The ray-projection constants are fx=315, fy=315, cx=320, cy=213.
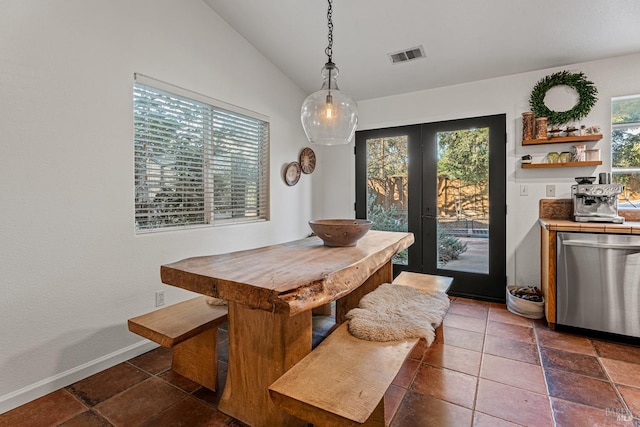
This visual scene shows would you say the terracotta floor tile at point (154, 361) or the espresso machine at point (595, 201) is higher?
the espresso machine at point (595, 201)

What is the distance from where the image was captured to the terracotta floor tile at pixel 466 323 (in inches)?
112

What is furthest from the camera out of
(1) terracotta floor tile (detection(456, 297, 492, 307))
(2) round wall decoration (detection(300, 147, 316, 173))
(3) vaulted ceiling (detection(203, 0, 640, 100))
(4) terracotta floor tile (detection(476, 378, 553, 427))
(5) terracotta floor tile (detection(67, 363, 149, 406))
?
(2) round wall decoration (detection(300, 147, 316, 173))

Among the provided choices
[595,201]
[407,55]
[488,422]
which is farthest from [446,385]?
[407,55]

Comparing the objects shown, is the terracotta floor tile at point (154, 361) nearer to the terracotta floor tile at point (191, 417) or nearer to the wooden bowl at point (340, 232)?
the terracotta floor tile at point (191, 417)

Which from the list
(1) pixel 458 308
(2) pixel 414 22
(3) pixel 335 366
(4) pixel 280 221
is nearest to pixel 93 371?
(3) pixel 335 366

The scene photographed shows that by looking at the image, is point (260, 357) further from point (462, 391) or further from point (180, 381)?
point (462, 391)

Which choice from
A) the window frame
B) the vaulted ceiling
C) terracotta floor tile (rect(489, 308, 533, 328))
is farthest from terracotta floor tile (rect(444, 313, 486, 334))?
the vaulted ceiling

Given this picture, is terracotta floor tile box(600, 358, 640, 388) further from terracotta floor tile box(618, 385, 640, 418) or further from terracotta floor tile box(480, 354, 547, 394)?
terracotta floor tile box(480, 354, 547, 394)

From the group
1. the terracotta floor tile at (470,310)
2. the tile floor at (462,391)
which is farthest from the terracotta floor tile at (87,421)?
the terracotta floor tile at (470,310)

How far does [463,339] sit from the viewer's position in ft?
8.63

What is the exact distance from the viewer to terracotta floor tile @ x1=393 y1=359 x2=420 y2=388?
2027 millimetres

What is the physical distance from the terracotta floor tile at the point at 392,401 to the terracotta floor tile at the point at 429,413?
2 cm

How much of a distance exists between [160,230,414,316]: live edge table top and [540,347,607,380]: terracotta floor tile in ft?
4.70

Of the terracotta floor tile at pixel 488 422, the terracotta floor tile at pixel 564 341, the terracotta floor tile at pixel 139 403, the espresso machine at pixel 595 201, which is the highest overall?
the espresso machine at pixel 595 201
